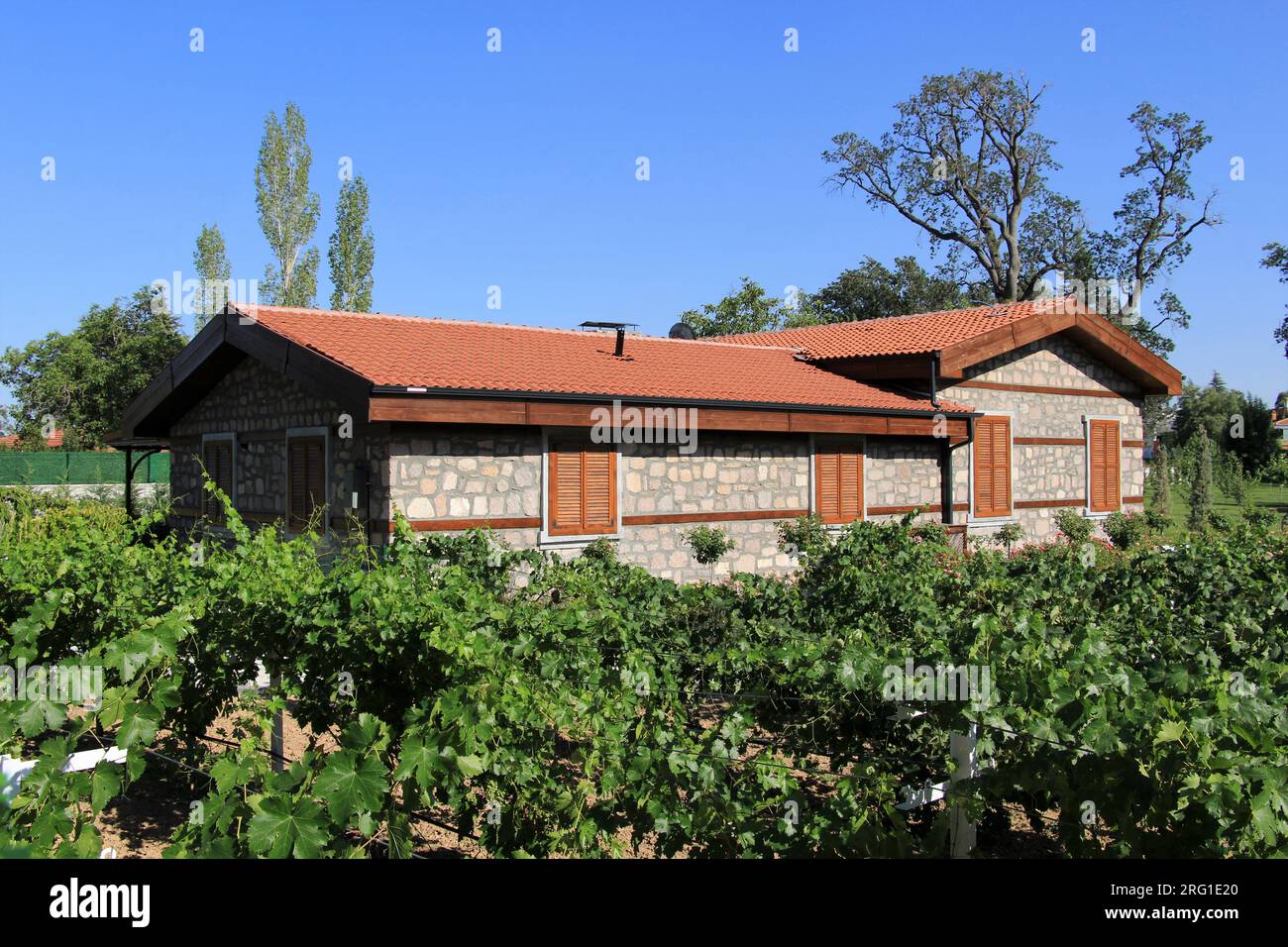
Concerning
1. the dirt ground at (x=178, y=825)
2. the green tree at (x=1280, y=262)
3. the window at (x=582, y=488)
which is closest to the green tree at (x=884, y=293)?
the green tree at (x=1280, y=262)

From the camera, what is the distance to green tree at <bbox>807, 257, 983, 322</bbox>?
47031 mm

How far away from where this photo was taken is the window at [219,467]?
1544cm

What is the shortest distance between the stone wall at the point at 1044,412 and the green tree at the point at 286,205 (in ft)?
91.8

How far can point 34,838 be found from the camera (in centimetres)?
320

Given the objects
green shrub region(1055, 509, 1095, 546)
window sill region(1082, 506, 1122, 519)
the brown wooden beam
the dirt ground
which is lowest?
the dirt ground

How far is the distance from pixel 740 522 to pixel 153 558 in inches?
359

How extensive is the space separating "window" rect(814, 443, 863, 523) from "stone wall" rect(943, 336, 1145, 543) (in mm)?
2548

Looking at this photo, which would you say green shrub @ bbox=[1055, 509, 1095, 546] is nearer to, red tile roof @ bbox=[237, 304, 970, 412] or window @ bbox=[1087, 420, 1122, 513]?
window @ bbox=[1087, 420, 1122, 513]

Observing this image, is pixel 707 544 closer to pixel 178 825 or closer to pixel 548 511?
pixel 548 511

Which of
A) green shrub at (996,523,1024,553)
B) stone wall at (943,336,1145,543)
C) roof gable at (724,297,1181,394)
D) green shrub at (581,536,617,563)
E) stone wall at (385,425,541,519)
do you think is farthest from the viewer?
stone wall at (943,336,1145,543)

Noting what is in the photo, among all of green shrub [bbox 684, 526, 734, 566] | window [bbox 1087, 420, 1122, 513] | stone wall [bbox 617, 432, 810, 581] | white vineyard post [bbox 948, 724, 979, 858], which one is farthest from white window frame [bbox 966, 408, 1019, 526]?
white vineyard post [bbox 948, 724, 979, 858]

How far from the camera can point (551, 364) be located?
1425cm
